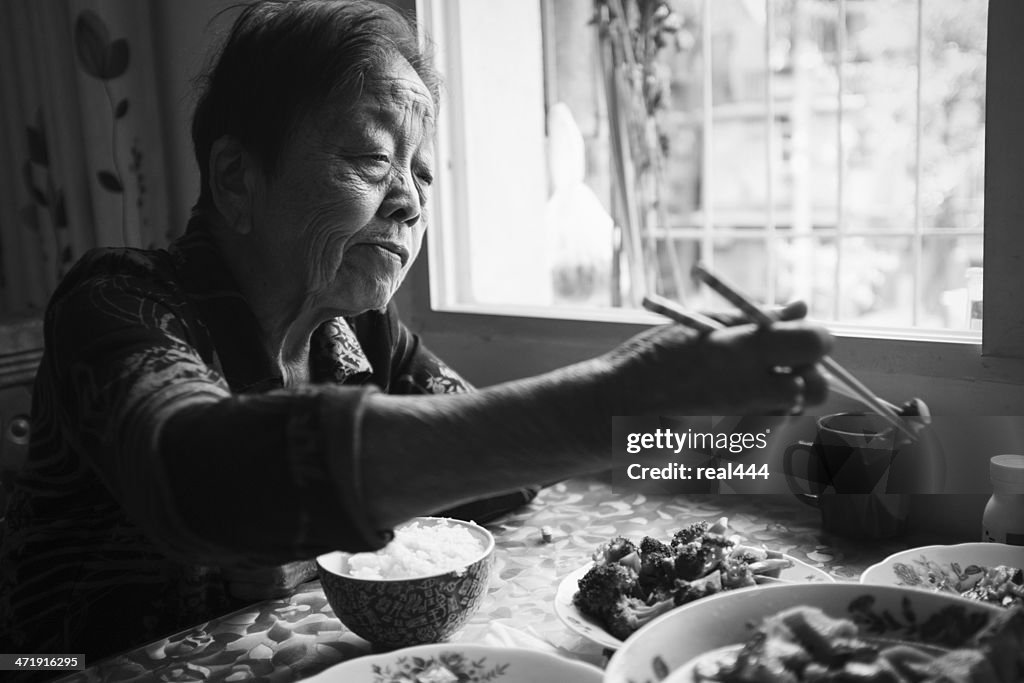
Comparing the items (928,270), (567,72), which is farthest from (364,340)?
(928,270)

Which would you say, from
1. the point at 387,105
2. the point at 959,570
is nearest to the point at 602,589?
the point at 959,570

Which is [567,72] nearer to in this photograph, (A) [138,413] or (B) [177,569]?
(B) [177,569]

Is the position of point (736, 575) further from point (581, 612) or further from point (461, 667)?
point (461, 667)

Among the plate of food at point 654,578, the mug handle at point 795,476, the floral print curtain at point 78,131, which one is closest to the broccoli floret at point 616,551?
the plate of food at point 654,578

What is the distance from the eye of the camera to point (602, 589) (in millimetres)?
965

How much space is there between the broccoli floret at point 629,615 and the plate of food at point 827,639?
0.74 ft

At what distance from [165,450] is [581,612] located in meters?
0.51

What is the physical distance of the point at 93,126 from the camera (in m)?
2.40

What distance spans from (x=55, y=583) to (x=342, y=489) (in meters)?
0.72

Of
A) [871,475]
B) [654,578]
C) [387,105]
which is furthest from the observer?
[871,475]

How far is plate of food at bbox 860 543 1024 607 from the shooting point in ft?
3.21

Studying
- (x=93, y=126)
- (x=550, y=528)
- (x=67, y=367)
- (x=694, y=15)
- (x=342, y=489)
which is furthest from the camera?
(x=694, y=15)

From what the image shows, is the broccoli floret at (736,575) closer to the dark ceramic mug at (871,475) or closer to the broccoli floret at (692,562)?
the broccoli floret at (692,562)

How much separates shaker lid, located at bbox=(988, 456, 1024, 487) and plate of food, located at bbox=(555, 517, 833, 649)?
28 cm
